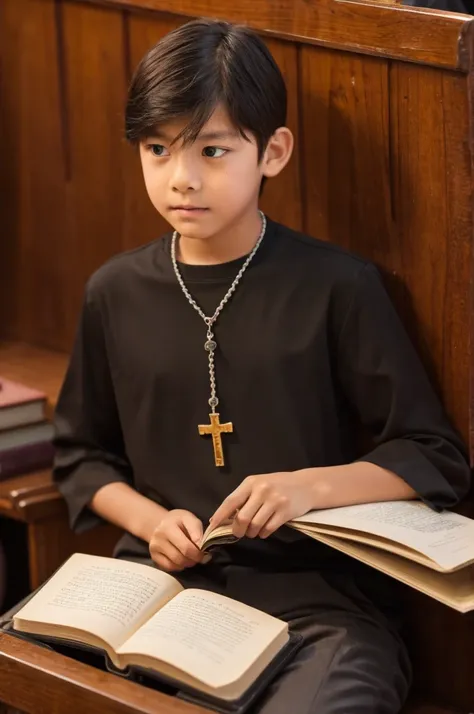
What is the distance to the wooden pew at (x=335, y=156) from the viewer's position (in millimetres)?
1676

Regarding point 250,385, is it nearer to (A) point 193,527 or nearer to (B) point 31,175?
(A) point 193,527

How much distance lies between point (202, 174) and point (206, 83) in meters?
0.12

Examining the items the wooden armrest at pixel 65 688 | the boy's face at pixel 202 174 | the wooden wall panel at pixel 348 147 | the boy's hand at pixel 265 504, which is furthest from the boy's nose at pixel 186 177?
the wooden armrest at pixel 65 688

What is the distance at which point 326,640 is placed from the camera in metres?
1.66

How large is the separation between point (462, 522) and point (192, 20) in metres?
0.81

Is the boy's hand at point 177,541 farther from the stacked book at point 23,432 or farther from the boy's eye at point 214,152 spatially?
the boy's eye at point 214,152

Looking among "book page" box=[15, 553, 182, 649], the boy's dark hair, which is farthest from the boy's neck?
"book page" box=[15, 553, 182, 649]

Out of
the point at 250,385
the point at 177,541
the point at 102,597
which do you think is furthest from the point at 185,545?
the point at 250,385

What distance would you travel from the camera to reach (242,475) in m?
1.78

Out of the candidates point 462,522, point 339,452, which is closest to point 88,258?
point 339,452

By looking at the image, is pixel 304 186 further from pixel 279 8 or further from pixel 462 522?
pixel 462 522

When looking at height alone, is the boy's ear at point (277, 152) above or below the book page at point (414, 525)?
above

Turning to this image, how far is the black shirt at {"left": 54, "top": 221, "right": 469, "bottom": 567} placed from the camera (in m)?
1.73

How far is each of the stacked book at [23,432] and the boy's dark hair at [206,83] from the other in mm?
490
